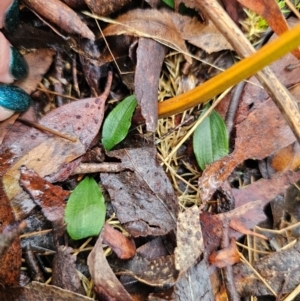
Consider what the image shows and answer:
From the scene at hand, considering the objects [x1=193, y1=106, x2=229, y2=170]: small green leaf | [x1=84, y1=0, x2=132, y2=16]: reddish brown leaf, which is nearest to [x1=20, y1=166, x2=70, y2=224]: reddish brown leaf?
[x1=193, y1=106, x2=229, y2=170]: small green leaf

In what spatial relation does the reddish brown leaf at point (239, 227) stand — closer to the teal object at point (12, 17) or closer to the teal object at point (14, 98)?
the teal object at point (14, 98)

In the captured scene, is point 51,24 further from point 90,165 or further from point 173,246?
point 173,246

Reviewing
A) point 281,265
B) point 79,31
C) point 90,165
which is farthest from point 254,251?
point 79,31

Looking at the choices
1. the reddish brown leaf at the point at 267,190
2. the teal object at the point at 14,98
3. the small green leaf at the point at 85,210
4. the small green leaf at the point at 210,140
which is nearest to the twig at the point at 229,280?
the reddish brown leaf at the point at 267,190

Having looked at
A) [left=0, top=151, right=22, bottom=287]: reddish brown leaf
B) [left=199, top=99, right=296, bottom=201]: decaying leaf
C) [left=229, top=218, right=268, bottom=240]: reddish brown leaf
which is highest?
[left=199, top=99, right=296, bottom=201]: decaying leaf

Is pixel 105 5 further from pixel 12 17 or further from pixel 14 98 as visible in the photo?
pixel 14 98

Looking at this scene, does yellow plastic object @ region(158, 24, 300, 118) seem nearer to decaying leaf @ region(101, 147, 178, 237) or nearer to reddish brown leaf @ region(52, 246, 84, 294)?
decaying leaf @ region(101, 147, 178, 237)
